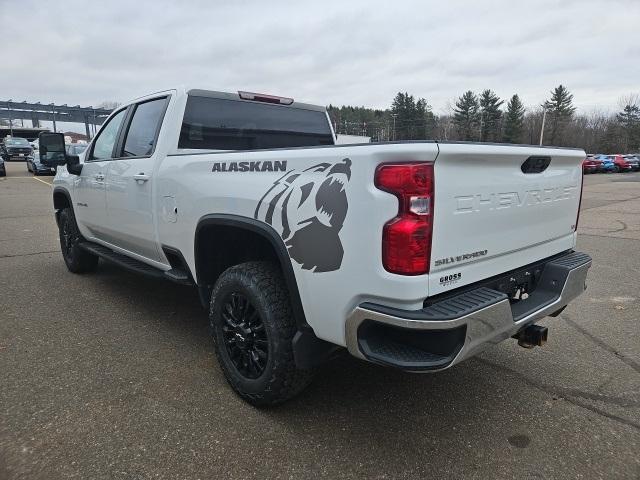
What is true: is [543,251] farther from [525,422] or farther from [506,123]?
[506,123]

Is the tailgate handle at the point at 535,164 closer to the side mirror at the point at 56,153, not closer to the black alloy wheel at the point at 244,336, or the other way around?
the black alloy wheel at the point at 244,336

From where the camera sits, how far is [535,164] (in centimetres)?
257

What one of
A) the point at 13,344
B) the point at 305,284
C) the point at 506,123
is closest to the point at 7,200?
the point at 13,344

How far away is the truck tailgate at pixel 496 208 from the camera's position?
2049mm

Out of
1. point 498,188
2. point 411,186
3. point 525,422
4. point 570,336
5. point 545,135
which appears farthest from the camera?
point 545,135

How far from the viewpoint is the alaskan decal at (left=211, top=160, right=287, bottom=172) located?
95.1 inches

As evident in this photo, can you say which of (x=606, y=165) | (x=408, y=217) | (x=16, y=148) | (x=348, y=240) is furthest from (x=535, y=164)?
(x=16, y=148)

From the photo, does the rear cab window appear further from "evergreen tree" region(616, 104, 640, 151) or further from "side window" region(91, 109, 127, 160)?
"evergreen tree" region(616, 104, 640, 151)

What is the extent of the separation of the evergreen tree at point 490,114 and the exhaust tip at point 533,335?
63.5m

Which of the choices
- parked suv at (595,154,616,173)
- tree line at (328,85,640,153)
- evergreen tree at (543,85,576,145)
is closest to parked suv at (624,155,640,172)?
parked suv at (595,154,616,173)

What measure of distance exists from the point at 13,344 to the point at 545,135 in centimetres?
8010

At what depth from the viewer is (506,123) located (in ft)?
214

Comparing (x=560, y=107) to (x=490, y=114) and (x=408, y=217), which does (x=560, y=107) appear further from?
(x=408, y=217)

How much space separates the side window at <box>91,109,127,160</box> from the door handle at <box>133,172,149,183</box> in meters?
0.92
